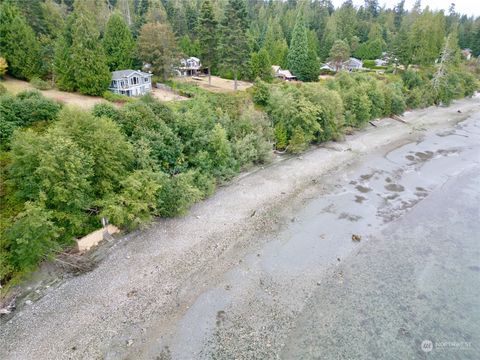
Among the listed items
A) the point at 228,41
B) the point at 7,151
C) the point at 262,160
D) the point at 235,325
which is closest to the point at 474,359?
the point at 235,325

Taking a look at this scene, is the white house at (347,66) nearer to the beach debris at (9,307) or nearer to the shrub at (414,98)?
the shrub at (414,98)

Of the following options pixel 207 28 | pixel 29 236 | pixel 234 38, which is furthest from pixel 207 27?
pixel 29 236

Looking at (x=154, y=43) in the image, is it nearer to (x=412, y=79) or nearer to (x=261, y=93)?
(x=261, y=93)

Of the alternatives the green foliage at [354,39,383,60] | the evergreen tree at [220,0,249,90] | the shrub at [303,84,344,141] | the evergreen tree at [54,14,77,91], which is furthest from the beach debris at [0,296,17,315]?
the green foliage at [354,39,383,60]

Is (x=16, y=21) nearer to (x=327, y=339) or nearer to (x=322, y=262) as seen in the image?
(x=322, y=262)

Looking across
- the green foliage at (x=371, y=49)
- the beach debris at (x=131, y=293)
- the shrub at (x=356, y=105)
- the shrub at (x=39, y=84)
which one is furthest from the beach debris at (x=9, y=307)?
the green foliage at (x=371, y=49)

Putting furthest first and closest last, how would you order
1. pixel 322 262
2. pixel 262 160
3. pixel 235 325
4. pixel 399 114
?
pixel 399 114, pixel 262 160, pixel 322 262, pixel 235 325
